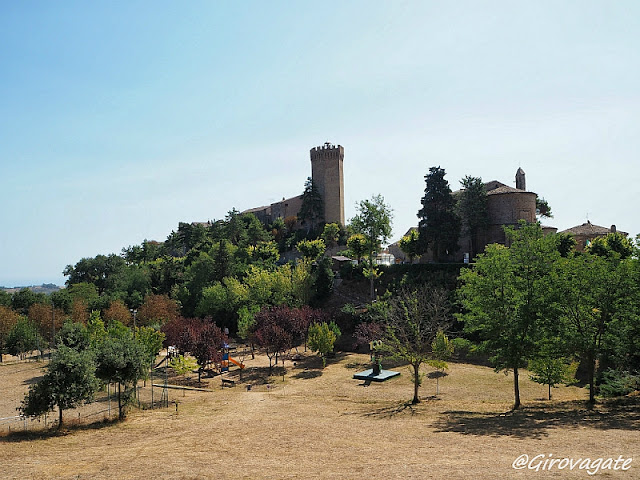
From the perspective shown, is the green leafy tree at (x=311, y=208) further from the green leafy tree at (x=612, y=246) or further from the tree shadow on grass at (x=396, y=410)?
the tree shadow on grass at (x=396, y=410)

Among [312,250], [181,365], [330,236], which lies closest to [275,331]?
[181,365]

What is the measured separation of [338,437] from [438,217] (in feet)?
124

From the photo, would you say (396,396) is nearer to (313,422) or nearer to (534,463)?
(313,422)

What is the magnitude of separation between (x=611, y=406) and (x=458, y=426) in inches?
306

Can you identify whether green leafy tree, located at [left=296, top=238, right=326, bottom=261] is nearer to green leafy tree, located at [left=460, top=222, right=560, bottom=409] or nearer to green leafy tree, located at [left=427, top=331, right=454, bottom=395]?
green leafy tree, located at [left=427, top=331, right=454, bottom=395]

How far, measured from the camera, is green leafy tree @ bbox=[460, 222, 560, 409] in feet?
71.7

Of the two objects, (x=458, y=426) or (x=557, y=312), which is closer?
(x=458, y=426)

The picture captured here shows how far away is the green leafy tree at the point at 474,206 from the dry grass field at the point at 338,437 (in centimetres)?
2667

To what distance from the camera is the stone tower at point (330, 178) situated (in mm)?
92438

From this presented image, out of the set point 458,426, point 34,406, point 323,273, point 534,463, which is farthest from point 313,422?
point 323,273

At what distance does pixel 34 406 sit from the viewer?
20125 millimetres

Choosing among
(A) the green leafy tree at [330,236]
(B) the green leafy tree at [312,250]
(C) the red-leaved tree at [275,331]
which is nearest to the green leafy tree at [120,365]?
(C) the red-leaved tree at [275,331]

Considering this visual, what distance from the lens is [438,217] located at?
169ft

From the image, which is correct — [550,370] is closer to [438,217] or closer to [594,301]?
[594,301]
